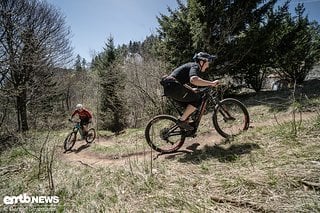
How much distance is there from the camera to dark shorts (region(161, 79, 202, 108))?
14.6 ft

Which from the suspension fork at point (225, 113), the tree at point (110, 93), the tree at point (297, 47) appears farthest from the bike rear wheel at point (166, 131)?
the tree at point (110, 93)

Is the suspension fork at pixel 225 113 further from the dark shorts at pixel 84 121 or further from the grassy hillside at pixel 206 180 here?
the dark shorts at pixel 84 121

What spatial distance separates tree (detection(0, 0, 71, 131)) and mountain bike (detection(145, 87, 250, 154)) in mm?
9434

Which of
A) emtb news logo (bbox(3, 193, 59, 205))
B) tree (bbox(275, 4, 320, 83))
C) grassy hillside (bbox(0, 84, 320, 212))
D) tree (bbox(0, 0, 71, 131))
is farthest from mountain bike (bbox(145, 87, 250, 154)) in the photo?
tree (bbox(0, 0, 71, 131))

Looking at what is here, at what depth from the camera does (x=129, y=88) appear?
48.2 ft

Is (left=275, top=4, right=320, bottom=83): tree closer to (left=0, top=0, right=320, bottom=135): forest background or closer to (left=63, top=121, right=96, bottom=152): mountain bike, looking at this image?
(left=0, top=0, right=320, bottom=135): forest background

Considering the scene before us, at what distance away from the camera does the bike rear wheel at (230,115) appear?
189 inches

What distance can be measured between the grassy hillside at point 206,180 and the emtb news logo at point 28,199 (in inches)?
3.9

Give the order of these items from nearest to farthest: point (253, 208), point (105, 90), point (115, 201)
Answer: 1. point (253, 208)
2. point (115, 201)
3. point (105, 90)

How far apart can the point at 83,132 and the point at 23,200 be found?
6006 mm

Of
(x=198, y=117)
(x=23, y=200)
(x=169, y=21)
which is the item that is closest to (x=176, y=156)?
(x=198, y=117)

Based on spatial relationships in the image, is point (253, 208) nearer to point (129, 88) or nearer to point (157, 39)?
point (157, 39)

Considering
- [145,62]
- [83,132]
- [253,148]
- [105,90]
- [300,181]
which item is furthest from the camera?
[105,90]

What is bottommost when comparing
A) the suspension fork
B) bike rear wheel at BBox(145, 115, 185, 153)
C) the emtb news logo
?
the emtb news logo
